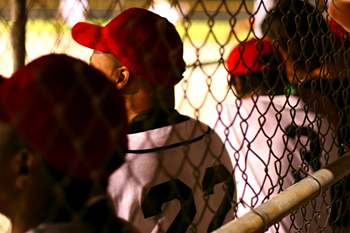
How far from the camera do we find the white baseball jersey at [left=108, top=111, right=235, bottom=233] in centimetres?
103

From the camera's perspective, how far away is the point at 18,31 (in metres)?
1.33

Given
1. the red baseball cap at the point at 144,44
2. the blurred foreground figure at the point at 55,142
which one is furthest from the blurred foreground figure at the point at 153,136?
the blurred foreground figure at the point at 55,142

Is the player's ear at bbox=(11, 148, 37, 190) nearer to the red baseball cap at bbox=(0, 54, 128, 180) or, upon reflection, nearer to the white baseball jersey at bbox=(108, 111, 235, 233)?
the red baseball cap at bbox=(0, 54, 128, 180)

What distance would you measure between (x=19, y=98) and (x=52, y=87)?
0.19 feet

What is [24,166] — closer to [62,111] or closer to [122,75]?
[62,111]

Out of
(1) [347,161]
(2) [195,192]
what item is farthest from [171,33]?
(1) [347,161]

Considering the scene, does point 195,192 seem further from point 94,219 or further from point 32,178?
point 32,178

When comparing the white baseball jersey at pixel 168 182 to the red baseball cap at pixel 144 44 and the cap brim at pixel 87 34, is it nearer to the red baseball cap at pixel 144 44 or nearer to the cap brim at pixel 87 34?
the red baseball cap at pixel 144 44

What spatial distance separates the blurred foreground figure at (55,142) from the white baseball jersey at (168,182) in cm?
31

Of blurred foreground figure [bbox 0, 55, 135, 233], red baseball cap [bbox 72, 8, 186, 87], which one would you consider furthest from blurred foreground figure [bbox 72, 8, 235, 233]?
blurred foreground figure [bbox 0, 55, 135, 233]

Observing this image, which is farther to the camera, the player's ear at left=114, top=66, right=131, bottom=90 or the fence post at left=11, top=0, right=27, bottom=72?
the fence post at left=11, top=0, right=27, bottom=72

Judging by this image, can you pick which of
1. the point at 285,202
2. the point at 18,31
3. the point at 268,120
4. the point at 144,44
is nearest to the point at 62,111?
the point at 144,44

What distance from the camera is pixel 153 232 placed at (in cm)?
108

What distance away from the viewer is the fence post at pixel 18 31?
131 cm
